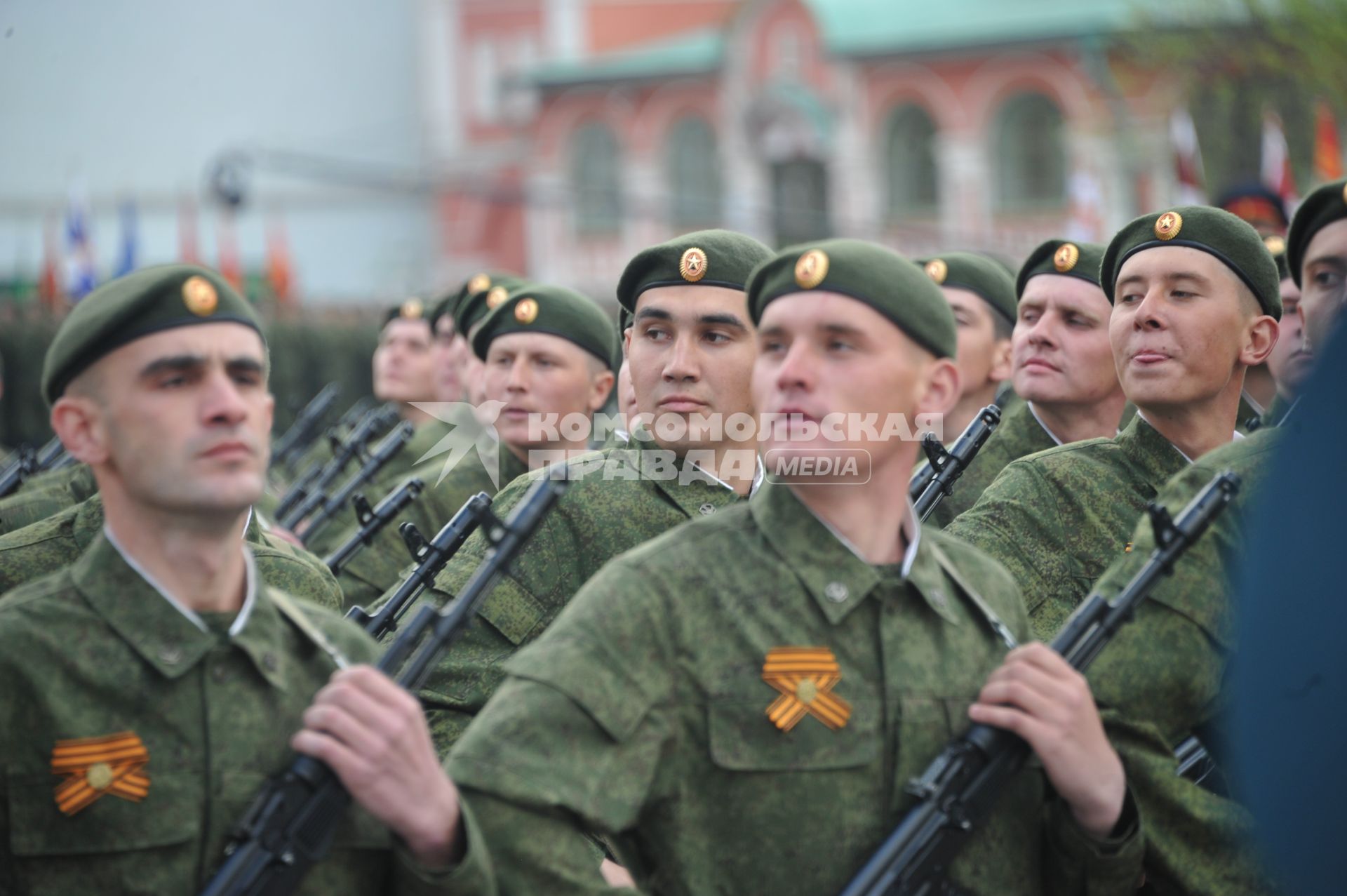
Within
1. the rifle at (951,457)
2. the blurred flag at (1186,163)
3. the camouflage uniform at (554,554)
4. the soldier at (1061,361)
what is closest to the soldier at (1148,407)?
the rifle at (951,457)

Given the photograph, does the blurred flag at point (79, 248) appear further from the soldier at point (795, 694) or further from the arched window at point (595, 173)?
the arched window at point (595, 173)

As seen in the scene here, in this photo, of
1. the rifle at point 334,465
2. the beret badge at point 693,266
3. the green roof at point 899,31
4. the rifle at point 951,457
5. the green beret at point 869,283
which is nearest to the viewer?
the green beret at point 869,283

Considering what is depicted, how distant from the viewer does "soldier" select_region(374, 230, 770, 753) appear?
4719mm

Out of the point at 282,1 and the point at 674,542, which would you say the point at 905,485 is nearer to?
the point at 674,542

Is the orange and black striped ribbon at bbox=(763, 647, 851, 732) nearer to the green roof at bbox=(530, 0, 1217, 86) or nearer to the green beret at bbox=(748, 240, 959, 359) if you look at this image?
the green beret at bbox=(748, 240, 959, 359)

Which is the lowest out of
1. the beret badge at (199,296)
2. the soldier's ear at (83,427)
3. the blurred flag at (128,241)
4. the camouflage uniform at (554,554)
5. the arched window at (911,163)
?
the arched window at (911,163)

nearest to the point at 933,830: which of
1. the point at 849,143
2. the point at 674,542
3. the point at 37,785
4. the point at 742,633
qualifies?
the point at 742,633

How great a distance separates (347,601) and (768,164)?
33.0 m

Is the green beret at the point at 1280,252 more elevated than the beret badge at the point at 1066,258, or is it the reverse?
the beret badge at the point at 1066,258

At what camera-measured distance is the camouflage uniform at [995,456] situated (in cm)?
624

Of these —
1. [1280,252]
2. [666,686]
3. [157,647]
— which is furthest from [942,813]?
[1280,252]

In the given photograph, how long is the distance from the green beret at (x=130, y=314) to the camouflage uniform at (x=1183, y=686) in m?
1.78

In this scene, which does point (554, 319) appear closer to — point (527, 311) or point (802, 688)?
point (527, 311)

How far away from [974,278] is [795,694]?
14.5ft
